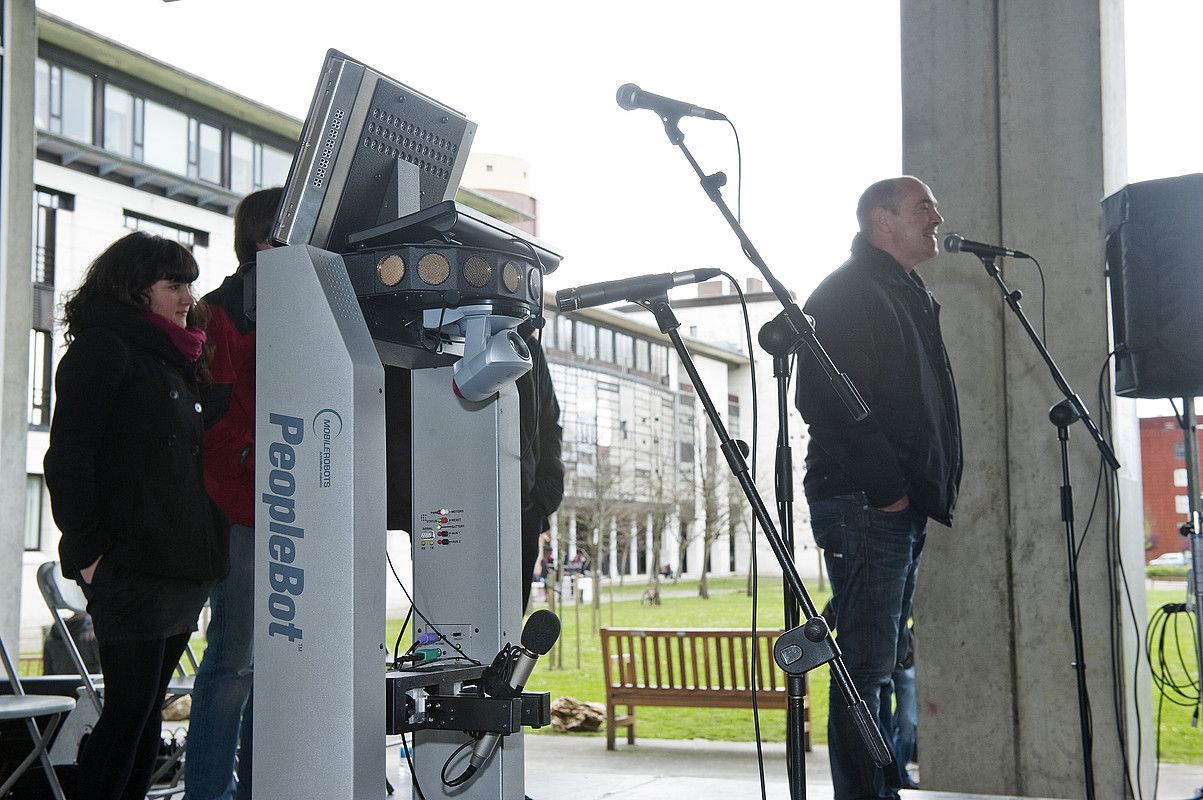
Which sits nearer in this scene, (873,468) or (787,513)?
(787,513)

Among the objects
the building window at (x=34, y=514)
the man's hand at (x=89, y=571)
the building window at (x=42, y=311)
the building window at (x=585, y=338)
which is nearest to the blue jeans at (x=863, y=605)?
the man's hand at (x=89, y=571)

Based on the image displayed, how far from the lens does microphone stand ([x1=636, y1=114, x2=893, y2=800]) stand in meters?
1.69

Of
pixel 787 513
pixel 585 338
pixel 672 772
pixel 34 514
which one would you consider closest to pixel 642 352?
pixel 585 338

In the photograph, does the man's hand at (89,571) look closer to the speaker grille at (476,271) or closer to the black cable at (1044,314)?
the speaker grille at (476,271)

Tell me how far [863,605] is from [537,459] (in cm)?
90

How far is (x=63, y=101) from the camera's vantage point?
5.62 metres

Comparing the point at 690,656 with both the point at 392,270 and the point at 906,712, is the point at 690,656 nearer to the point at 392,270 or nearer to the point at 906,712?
the point at 906,712

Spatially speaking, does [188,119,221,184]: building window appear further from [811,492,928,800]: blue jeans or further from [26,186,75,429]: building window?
[811,492,928,800]: blue jeans

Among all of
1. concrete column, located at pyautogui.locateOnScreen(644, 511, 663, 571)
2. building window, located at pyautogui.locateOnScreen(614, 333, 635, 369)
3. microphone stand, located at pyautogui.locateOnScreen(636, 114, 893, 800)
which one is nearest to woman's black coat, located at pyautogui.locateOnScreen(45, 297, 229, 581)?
microphone stand, located at pyautogui.locateOnScreen(636, 114, 893, 800)

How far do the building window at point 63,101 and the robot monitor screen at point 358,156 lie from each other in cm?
434

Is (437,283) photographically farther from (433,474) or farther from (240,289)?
(240,289)

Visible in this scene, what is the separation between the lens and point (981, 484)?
3516 millimetres

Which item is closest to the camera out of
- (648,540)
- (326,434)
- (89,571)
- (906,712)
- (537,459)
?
(326,434)

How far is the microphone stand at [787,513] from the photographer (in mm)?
1871
